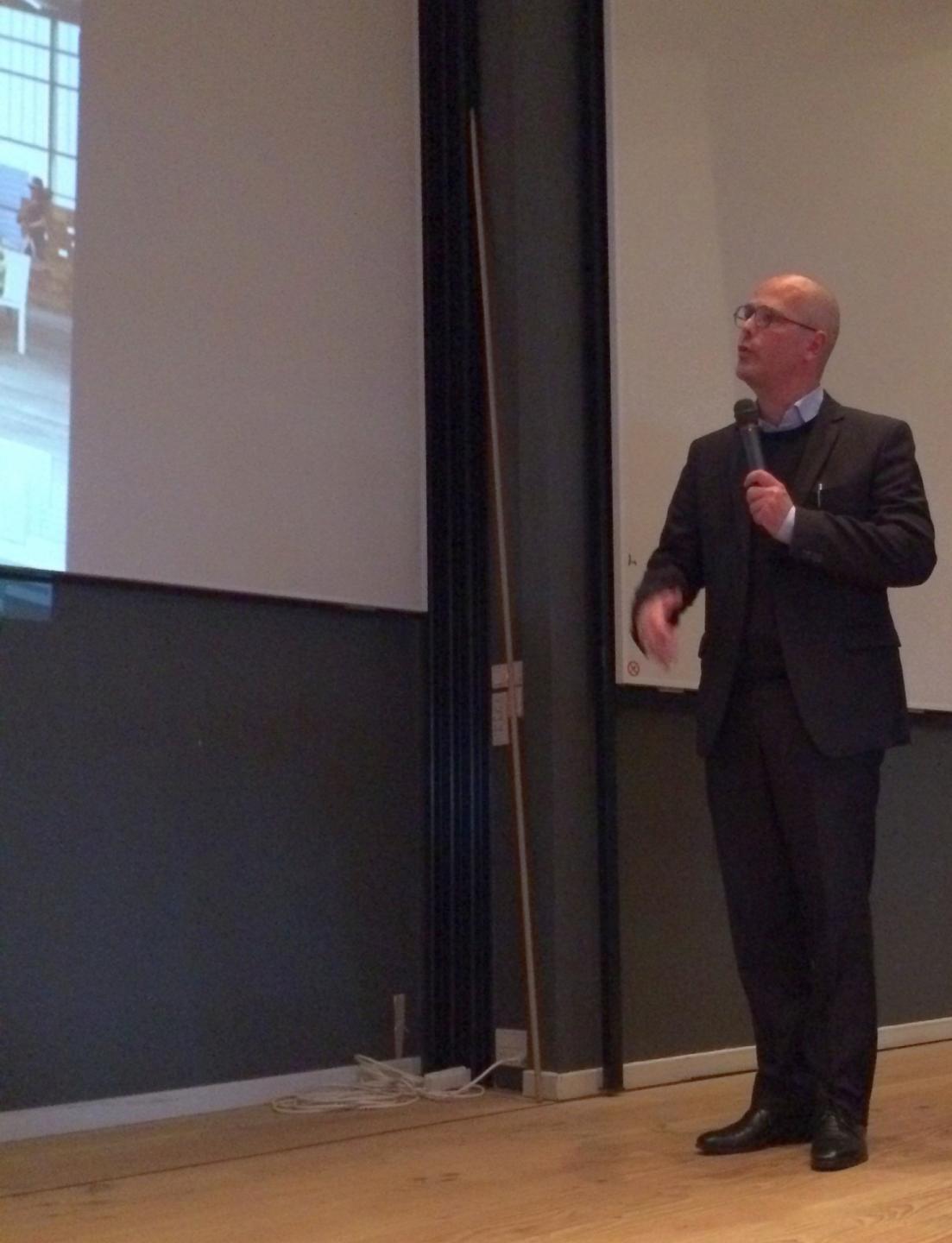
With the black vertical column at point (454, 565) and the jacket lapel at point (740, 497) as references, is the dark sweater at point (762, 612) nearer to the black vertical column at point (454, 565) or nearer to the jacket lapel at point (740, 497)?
the jacket lapel at point (740, 497)

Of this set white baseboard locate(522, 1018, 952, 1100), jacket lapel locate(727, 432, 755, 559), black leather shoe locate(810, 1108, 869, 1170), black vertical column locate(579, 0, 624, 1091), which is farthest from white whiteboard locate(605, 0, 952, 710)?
black leather shoe locate(810, 1108, 869, 1170)

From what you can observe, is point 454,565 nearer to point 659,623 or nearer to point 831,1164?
point 659,623

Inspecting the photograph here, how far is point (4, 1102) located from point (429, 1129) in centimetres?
74

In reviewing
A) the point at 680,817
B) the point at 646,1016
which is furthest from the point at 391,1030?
the point at 680,817

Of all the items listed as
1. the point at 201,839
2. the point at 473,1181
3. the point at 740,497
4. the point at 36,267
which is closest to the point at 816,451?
the point at 740,497

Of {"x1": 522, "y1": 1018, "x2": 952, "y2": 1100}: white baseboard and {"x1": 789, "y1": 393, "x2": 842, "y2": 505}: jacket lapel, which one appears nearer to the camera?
{"x1": 789, "y1": 393, "x2": 842, "y2": 505}: jacket lapel

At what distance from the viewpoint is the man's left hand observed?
7.32 feet

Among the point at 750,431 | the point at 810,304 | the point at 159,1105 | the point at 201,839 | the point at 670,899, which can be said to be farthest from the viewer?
the point at 670,899

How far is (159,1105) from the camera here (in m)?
2.70

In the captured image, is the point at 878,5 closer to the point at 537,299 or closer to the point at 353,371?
the point at 537,299

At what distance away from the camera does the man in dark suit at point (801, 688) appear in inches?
88.7

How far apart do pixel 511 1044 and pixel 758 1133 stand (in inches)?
32.3

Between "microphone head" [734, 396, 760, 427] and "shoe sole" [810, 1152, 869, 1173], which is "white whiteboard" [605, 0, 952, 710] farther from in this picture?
"shoe sole" [810, 1152, 869, 1173]

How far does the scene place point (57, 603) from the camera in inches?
107
